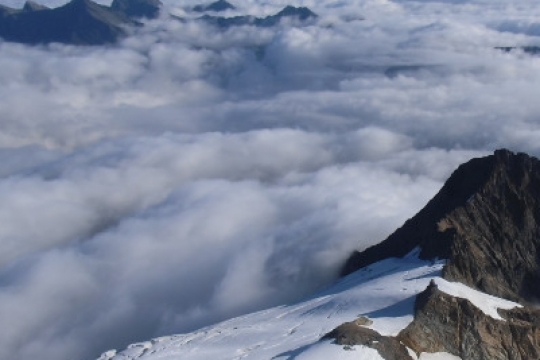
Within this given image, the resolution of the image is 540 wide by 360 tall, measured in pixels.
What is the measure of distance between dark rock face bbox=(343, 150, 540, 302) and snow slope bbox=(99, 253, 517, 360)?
4.74 metres

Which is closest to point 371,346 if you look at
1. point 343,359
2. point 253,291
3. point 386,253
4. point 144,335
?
point 343,359

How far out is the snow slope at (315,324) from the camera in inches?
3711

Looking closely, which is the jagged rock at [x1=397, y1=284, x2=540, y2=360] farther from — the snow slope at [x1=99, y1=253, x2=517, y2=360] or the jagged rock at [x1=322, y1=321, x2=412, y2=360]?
the jagged rock at [x1=322, y1=321, x2=412, y2=360]

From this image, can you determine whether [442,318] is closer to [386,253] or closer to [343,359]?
[343,359]

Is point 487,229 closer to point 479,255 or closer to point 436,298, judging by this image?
point 479,255

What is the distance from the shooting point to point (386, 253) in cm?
14338

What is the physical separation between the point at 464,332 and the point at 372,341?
42.1ft

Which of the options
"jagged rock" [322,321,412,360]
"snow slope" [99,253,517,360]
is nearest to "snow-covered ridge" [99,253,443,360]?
"snow slope" [99,253,517,360]

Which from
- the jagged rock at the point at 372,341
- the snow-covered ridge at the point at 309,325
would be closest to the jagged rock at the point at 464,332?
the jagged rock at the point at 372,341

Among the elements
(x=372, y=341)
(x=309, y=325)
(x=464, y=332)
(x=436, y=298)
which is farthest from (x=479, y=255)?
(x=372, y=341)

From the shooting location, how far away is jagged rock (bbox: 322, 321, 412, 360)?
87.7 meters

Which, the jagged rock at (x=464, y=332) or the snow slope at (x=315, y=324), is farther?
the snow slope at (x=315, y=324)

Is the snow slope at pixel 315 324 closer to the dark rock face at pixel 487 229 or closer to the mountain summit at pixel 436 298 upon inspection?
the mountain summit at pixel 436 298

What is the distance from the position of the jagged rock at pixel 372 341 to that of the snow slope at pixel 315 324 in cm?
106
